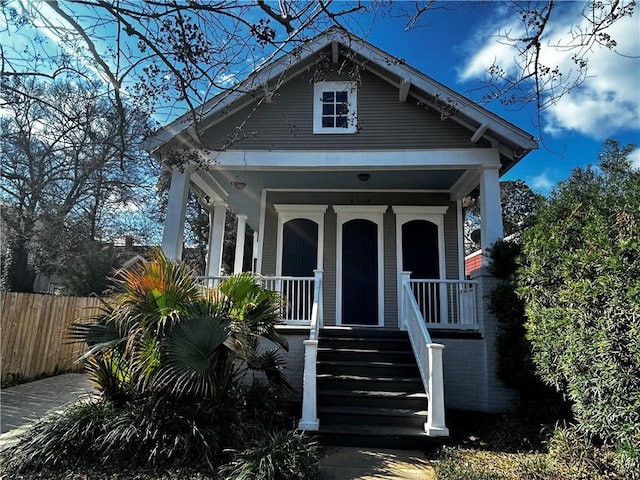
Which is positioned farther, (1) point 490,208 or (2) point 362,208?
(2) point 362,208

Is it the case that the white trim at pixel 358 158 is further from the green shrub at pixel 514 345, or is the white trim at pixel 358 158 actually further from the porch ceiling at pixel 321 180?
the green shrub at pixel 514 345

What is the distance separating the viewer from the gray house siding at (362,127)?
7.20m

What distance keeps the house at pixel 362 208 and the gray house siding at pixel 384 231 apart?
0.08 feet

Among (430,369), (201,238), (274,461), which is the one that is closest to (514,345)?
(430,369)

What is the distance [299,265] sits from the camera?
8.73 m

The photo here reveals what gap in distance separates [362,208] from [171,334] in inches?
219

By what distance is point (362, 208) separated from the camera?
8797 mm

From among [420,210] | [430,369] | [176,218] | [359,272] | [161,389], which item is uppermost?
[420,210]

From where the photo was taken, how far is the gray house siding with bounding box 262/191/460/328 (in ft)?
27.8

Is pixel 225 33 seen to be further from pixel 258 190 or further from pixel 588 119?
pixel 258 190

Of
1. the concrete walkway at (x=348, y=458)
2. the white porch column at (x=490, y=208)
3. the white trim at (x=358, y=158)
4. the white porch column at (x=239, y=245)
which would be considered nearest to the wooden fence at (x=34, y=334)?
the concrete walkway at (x=348, y=458)

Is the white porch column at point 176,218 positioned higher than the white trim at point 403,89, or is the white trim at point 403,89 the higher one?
the white trim at point 403,89

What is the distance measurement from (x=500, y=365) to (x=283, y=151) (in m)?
5.03

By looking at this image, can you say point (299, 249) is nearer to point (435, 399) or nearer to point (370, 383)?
point (370, 383)
